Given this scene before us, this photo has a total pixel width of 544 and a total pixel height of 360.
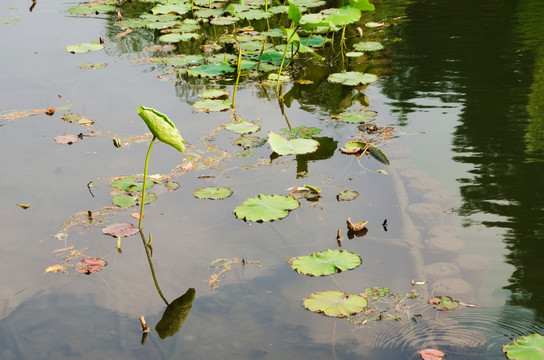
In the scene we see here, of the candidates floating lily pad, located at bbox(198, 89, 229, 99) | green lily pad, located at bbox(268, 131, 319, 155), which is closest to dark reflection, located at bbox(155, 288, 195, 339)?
green lily pad, located at bbox(268, 131, 319, 155)

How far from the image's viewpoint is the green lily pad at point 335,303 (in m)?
1.91

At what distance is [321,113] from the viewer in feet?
11.8

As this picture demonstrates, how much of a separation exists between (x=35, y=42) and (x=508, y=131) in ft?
13.5

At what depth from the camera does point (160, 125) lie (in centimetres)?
222

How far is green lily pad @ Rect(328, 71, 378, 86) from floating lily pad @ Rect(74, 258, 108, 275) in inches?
85.9

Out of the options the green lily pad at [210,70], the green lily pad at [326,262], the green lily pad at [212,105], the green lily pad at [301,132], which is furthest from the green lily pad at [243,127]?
the green lily pad at [326,262]

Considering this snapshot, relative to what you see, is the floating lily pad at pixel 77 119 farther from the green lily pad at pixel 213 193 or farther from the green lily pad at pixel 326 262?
the green lily pad at pixel 326 262

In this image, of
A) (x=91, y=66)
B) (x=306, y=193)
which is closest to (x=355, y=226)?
(x=306, y=193)

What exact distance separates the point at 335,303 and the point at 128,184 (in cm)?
128

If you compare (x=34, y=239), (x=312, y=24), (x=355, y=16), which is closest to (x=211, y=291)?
(x=34, y=239)

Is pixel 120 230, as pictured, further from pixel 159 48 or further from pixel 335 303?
pixel 159 48

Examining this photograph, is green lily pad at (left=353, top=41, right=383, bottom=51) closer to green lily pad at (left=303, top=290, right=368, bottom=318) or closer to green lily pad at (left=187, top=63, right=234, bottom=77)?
green lily pad at (left=187, top=63, right=234, bottom=77)

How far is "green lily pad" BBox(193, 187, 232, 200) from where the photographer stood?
8.80 feet

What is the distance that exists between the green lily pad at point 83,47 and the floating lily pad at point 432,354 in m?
4.10
